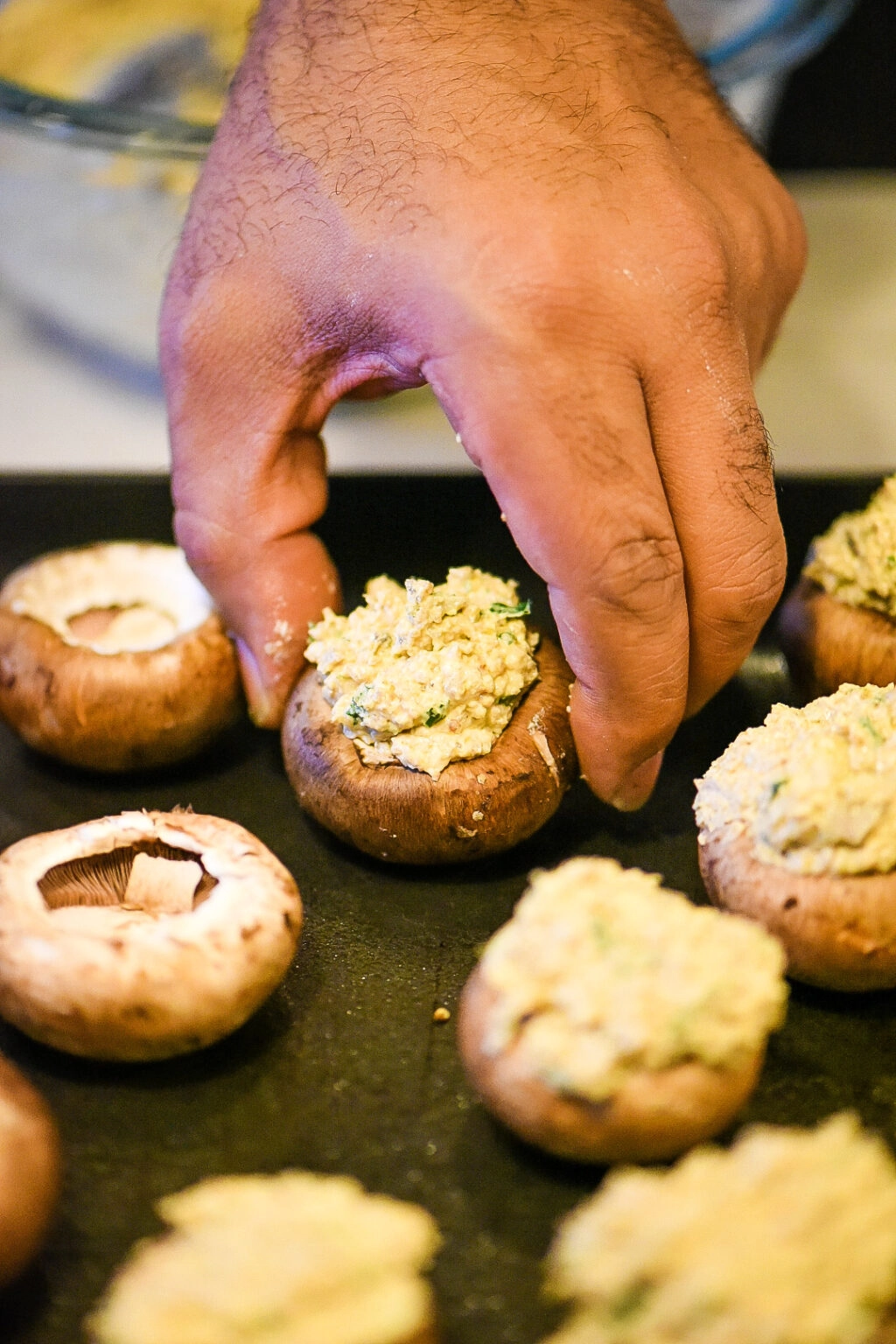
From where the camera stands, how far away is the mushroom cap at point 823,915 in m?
1.53

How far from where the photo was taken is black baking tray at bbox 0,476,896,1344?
134cm

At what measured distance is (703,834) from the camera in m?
1.70

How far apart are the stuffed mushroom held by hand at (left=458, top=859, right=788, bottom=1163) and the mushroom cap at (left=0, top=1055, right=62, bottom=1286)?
1.52ft

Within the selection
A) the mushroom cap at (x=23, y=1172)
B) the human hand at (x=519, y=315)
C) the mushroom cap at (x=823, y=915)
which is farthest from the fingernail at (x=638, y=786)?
the mushroom cap at (x=23, y=1172)

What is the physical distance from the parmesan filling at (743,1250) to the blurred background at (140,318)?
1650mm

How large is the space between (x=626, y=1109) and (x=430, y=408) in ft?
7.73

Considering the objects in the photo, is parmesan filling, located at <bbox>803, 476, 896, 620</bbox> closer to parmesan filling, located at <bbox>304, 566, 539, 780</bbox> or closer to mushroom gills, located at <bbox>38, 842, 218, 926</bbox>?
parmesan filling, located at <bbox>304, 566, 539, 780</bbox>

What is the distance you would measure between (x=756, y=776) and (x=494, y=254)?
0.77m

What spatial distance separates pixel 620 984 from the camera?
4.29 feet

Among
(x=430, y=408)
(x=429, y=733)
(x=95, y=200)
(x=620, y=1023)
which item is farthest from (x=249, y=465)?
(x=430, y=408)

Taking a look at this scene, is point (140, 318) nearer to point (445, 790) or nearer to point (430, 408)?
point (430, 408)

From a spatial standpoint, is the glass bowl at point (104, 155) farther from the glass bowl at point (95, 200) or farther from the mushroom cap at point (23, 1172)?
the mushroom cap at point (23, 1172)

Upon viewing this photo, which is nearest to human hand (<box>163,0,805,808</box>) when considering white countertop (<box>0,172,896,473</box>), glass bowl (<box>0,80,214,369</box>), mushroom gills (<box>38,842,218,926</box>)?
mushroom gills (<box>38,842,218,926</box>)

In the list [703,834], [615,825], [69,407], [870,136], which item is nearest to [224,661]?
[615,825]
